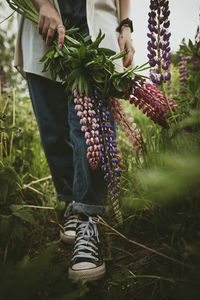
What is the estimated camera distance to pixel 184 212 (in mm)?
866

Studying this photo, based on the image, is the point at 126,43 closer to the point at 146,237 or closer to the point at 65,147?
the point at 65,147

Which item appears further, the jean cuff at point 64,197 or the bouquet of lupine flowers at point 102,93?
the jean cuff at point 64,197

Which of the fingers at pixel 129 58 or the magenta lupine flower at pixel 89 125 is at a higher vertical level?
the fingers at pixel 129 58

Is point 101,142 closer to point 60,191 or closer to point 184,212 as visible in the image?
point 184,212

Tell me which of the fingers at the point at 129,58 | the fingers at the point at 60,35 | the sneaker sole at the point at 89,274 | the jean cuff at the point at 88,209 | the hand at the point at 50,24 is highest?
the hand at the point at 50,24

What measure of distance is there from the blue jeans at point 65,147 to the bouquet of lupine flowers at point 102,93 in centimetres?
15

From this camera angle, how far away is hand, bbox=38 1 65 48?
100 centimetres

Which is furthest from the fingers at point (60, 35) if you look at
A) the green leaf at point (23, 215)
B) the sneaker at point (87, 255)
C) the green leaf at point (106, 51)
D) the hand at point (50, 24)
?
the sneaker at point (87, 255)

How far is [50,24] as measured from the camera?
3.34 ft

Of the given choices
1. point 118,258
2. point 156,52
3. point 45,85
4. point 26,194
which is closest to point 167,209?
point 118,258

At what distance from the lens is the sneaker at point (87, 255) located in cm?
95

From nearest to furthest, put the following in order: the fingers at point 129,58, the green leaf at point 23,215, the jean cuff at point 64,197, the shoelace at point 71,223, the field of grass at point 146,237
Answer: the field of grass at point 146,237 → the green leaf at point 23,215 → the fingers at point 129,58 → the shoelace at point 71,223 → the jean cuff at point 64,197

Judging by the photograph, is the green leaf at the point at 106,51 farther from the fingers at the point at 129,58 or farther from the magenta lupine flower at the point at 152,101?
the fingers at the point at 129,58

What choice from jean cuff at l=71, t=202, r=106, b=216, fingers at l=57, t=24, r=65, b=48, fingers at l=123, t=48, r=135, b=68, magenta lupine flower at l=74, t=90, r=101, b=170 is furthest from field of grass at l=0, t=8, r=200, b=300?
fingers at l=57, t=24, r=65, b=48
